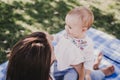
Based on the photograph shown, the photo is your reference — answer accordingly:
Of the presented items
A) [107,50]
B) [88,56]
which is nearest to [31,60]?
[88,56]

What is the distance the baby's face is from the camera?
269cm

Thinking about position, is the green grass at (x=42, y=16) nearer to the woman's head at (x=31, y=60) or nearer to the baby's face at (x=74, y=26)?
the baby's face at (x=74, y=26)

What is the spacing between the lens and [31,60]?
1950 millimetres

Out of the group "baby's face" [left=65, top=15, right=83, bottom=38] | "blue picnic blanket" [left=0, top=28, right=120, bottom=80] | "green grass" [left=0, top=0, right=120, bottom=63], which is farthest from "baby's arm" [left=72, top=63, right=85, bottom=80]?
"green grass" [left=0, top=0, right=120, bottom=63]

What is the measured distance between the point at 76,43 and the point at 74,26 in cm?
19

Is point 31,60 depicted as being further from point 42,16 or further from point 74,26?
point 42,16

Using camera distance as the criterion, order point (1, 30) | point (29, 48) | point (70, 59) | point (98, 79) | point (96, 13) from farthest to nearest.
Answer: point (96, 13)
point (1, 30)
point (98, 79)
point (70, 59)
point (29, 48)

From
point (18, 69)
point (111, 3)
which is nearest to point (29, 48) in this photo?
point (18, 69)

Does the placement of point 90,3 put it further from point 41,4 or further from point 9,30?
point 9,30

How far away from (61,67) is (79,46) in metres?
0.28

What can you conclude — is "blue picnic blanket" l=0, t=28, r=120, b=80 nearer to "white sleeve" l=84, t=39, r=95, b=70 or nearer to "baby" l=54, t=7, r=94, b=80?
"white sleeve" l=84, t=39, r=95, b=70

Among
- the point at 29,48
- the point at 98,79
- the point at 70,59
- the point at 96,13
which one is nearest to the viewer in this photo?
the point at 29,48

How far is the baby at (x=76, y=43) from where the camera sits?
2689mm

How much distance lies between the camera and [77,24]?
8.86 ft
